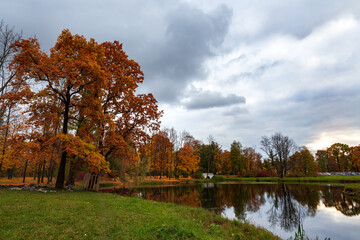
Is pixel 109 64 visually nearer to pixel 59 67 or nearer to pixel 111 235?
pixel 59 67

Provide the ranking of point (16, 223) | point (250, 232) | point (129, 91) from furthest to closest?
point (129, 91) < point (250, 232) < point (16, 223)

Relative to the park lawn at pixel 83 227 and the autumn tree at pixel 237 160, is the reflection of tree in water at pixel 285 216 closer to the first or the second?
the park lawn at pixel 83 227

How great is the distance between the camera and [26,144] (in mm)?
14945

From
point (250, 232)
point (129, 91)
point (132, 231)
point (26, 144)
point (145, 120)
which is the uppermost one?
point (129, 91)

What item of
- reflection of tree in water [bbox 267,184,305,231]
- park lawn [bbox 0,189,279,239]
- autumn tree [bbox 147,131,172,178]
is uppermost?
autumn tree [bbox 147,131,172,178]

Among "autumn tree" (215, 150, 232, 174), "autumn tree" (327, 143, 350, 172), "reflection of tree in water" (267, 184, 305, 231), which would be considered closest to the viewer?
"reflection of tree in water" (267, 184, 305, 231)

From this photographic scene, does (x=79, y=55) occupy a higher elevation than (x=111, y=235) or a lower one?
higher

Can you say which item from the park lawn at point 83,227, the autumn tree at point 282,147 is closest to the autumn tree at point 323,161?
the autumn tree at point 282,147

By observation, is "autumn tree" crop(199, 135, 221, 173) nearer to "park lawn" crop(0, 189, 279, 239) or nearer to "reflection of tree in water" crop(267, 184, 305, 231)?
"reflection of tree in water" crop(267, 184, 305, 231)

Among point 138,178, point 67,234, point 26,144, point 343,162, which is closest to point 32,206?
point 67,234

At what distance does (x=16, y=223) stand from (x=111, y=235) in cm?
353

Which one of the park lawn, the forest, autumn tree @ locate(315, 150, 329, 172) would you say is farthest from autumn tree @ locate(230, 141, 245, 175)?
the park lawn

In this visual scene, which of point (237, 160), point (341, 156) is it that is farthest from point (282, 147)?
point (341, 156)

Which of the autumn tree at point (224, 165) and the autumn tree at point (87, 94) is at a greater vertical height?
the autumn tree at point (87, 94)
